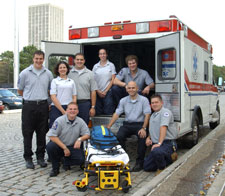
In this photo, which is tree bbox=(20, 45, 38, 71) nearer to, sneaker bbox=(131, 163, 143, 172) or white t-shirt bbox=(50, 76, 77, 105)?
white t-shirt bbox=(50, 76, 77, 105)

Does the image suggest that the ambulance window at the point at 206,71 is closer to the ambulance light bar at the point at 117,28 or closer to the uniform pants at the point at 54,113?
the ambulance light bar at the point at 117,28

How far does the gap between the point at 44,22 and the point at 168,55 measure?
122 meters

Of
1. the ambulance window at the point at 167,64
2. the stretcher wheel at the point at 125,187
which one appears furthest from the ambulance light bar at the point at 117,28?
the stretcher wheel at the point at 125,187

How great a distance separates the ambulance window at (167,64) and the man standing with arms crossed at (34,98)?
6.76 feet

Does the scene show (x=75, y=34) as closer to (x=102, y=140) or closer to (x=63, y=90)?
(x=63, y=90)

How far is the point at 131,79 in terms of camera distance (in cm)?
608

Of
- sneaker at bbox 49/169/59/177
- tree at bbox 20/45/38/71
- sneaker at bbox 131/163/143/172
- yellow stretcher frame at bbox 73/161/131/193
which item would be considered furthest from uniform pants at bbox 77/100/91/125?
tree at bbox 20/45/38/71

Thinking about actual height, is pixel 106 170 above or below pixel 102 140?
below

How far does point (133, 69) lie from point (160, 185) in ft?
8.64

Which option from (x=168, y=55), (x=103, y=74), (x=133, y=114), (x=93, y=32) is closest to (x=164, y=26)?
(x=168, y=55)

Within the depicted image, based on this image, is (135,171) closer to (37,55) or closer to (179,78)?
(179,78)

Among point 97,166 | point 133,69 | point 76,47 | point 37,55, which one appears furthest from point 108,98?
point 97,166

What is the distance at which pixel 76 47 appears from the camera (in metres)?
6.62

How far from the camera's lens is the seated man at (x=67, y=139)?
4801 mm
